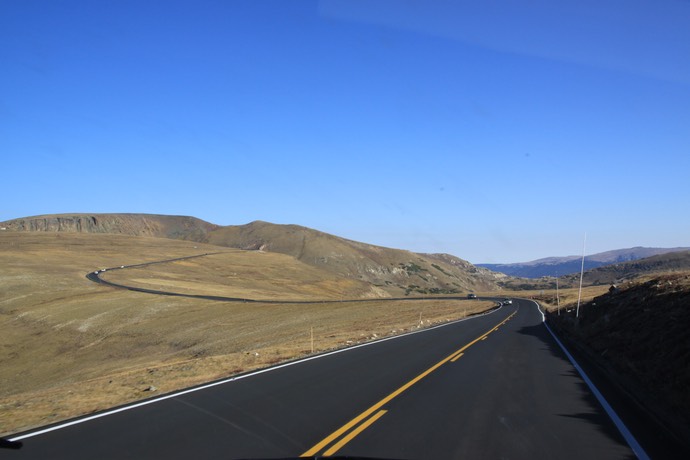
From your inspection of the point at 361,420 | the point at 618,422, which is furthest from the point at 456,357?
the point at 361,420

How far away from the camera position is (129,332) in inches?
1549

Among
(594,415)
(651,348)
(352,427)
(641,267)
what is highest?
(641,267)

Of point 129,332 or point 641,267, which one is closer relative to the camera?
point 129,332

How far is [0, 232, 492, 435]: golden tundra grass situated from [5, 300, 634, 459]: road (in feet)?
7.71

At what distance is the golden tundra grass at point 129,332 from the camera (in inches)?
542

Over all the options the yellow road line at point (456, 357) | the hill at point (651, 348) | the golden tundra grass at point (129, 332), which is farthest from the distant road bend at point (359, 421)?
the golden tundra grass at point (129, 332)

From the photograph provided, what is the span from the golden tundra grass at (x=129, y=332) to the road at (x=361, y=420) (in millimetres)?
2351

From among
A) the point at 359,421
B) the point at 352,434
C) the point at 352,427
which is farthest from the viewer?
the point at 359,421

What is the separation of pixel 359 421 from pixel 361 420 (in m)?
0.07

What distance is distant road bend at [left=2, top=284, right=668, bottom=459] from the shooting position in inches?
260

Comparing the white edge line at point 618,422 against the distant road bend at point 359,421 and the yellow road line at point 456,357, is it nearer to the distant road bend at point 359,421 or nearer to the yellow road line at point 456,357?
the distant road bend at point 359,421

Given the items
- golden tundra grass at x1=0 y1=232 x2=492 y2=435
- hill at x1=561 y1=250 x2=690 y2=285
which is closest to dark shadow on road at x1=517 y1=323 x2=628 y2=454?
golden tundra grass at x1=0 y1=232 x2=492 y2=435

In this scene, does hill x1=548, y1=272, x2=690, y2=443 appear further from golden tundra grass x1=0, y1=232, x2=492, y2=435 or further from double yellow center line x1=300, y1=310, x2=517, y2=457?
golden tundra grass x1=0, y1=232, x2=492, y2=435

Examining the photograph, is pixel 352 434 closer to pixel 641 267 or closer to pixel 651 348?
pixel 651 348
